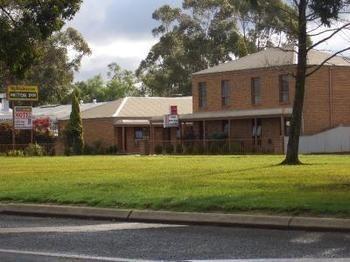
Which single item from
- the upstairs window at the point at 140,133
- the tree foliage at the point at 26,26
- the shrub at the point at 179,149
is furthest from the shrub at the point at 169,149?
the tree foliage at the point at 26,26

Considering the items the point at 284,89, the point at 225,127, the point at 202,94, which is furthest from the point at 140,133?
the point at 284,89

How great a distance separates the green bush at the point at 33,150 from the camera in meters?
51.0

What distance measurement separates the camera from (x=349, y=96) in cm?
4772

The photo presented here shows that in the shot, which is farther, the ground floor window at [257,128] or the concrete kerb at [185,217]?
the ground floor window at [257,128]

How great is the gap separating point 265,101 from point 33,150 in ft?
55.3

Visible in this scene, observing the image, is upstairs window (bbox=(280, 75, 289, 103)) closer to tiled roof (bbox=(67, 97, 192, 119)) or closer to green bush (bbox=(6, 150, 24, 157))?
tiled roof (bbox=(67, 97, 192, 119))

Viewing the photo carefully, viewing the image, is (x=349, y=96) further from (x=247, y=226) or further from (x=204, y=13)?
(x=247, y=226)

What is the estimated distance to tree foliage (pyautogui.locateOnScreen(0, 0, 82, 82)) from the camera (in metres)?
23.6

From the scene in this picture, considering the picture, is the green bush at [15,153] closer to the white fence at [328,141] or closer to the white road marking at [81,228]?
the white fence at [328,141]

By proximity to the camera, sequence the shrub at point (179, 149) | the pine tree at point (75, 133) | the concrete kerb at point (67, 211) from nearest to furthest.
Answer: the concrete kerb at point (67, 211), the shrub at point (179, 149), the pine tree at point (75, 133)

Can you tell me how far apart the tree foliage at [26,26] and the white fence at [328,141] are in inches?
908

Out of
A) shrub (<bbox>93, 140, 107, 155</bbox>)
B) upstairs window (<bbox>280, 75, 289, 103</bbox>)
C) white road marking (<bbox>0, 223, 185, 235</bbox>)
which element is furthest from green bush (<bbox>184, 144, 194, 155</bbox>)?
white road marking (<bbox>0, 223, 185, 235</bbox>)

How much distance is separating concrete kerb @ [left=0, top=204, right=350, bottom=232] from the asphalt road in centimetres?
22

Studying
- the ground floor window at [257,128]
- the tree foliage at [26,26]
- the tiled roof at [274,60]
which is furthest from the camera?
the ground floor window at [257,128]
